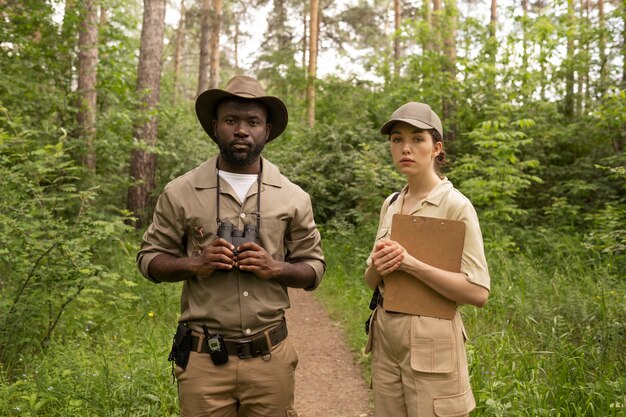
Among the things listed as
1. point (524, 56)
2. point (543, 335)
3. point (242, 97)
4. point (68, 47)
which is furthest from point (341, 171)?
point (242, 97)

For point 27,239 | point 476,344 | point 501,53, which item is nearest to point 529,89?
point 501,53

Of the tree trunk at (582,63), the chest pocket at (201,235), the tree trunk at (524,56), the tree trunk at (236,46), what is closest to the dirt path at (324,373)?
the chest pocket at (201,235)

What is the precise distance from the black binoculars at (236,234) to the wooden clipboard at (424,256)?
0.69 metres

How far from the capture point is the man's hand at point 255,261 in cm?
226

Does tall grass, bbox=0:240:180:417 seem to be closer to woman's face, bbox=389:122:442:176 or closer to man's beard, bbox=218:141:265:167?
man's beard, bbox=218:141:265:167

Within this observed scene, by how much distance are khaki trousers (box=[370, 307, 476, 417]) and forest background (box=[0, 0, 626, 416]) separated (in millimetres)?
1357

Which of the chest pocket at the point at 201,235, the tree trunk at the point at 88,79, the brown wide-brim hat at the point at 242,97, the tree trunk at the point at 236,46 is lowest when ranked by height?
the chest pocket at the point at 201,235

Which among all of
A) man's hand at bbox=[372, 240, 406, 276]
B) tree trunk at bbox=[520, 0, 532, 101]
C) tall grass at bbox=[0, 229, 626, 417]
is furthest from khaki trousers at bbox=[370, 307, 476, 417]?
tree trunk at bbox=[520, 0, 532, 101]

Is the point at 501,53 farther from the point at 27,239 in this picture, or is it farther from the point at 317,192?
the point at 27,239

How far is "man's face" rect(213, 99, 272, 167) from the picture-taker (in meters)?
2.44

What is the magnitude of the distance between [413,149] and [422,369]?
105cm

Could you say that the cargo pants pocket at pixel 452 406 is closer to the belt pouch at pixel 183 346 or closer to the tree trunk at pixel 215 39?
the belt pouch at pixel 183 346

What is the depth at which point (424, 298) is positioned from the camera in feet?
7.90

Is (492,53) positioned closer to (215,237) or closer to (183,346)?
(215,237)
